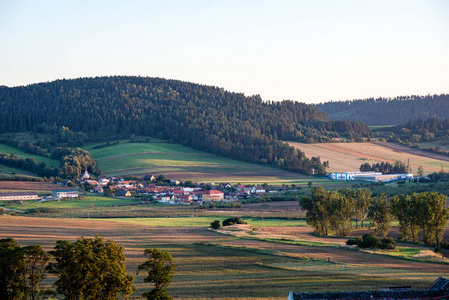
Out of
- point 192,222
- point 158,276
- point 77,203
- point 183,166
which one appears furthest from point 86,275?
point 183,166

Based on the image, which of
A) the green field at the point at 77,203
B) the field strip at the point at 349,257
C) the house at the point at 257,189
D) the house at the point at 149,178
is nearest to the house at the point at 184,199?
the green field at the point at 77,203

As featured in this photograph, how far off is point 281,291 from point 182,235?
3075cm

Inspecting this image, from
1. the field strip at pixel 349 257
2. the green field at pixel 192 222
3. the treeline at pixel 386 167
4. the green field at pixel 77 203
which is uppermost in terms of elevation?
the treeline at pixel 386 167

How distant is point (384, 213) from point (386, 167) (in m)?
101

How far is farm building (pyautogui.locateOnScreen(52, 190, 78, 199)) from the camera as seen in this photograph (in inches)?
4645

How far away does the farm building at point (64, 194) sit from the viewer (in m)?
118

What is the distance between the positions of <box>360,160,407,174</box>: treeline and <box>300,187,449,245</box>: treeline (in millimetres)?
89611

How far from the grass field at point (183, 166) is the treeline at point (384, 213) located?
5986cm

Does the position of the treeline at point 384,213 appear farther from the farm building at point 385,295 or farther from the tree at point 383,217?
the farm building at point 385,295

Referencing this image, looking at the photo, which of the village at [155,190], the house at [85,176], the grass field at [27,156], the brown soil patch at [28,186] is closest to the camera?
the village at [155,190]

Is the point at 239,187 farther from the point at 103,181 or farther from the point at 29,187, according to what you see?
the point at 29,187

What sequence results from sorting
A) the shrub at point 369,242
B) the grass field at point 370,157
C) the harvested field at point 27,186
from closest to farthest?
the shrub at point 369,242
the harvested field at point 27,186
the grass field at point 370,157

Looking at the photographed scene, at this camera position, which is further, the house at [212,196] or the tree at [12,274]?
the house at [212,196]

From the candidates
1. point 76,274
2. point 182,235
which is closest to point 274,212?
point 182,235
